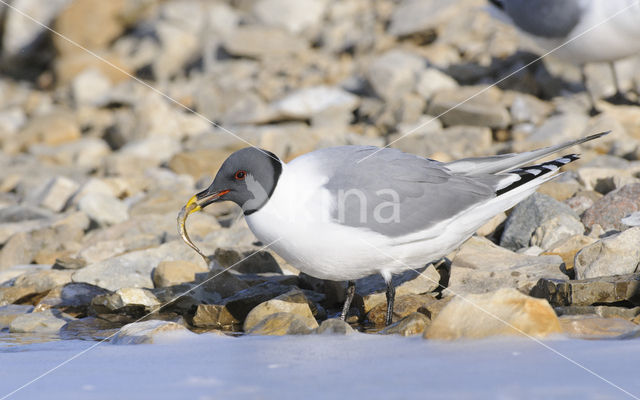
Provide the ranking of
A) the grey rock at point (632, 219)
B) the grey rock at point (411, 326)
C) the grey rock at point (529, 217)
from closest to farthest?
→ the grey rock at point (411, 326), the grey rock at point (632, 219), the grey rock at point (529, 217)

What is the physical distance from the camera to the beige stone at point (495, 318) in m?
3.15

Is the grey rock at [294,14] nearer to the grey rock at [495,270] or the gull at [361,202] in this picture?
the grey rock at [495,270]

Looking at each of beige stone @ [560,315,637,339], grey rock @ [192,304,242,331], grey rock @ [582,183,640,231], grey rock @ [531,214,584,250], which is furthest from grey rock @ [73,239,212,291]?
beige stone @ [560,315,637,339]

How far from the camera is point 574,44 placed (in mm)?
7602

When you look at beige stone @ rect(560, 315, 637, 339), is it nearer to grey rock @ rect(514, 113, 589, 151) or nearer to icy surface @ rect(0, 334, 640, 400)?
icy surface @ rect(0, 334, 640, 400)

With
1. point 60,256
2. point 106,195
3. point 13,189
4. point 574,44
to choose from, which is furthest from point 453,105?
point 13,189

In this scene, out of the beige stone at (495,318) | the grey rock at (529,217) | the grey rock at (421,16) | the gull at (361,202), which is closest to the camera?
the beige stone at (495,318)

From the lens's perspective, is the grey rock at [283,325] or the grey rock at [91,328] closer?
the grey rock at [283,325]

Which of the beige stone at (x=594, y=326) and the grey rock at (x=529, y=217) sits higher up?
the grey rock at (x=529, y=217)

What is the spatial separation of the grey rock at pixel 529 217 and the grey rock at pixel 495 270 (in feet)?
1.11

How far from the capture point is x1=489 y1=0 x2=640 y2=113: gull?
23.7ft

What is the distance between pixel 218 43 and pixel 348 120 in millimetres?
4113

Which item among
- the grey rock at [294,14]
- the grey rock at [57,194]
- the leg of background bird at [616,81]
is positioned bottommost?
the grey rock at [57,194]

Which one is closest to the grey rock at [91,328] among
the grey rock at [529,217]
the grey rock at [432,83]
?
the grey rock at [529,217]
